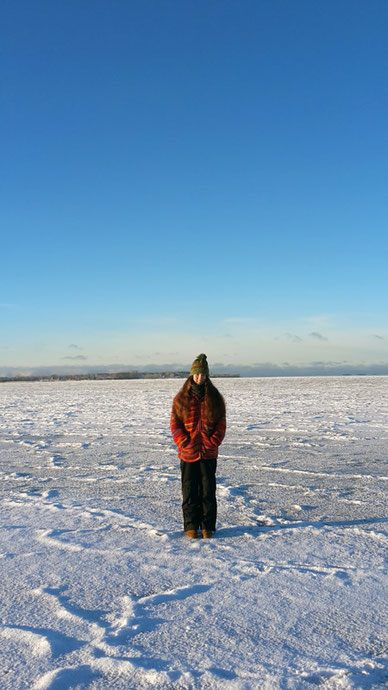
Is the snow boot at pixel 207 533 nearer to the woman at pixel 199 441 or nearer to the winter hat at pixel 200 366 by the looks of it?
the woman at pixel 199 441

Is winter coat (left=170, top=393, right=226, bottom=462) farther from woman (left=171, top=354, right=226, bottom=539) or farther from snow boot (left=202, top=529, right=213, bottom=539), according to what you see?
snow boot (left=202, top=529, right=213, bottom=539)

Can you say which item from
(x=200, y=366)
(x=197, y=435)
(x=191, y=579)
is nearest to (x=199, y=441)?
(x=197, y=435)

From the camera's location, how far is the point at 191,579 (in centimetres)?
397

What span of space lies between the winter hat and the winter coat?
253 mm

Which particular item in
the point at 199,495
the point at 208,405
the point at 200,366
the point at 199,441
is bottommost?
the point at 199,495

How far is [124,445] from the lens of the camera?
10.5 metres

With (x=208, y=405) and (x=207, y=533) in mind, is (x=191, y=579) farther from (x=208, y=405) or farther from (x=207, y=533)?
(x=208, y=405)

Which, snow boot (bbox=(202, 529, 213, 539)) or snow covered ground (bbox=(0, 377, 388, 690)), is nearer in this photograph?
snow covered ground (bbox=(0, 377, 388, 690))

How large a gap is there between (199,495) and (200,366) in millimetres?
1228

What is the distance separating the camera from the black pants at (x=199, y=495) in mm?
5012

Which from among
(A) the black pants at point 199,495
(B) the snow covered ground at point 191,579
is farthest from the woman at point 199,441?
(B) the snow covered ground at point 191,579

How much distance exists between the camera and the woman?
5.04 metres

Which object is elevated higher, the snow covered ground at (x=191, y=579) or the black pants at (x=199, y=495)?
the black pants at (x=199, y=495)

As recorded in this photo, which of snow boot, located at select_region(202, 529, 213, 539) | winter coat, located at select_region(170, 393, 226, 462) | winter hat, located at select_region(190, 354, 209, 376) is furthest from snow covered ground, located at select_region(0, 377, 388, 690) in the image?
winter hat, located at select_region(190, 354, 209, 376)
